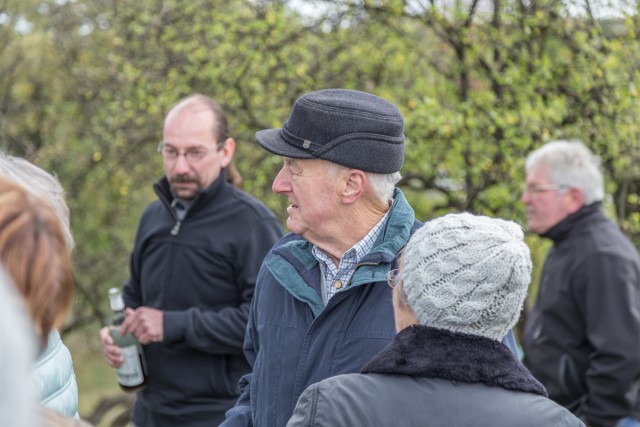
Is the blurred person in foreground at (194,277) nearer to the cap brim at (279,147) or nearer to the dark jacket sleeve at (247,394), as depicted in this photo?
the dark jacket sleeve at (247,394)

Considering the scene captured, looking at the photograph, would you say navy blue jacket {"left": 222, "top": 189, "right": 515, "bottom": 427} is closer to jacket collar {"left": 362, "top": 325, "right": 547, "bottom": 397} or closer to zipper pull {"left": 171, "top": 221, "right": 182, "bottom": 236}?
jacket collar {"left": 362, "top": 325, "right": 547, "bottom": 397}

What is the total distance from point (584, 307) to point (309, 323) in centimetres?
204

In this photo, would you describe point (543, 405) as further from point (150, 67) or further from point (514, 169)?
point (150, 67)

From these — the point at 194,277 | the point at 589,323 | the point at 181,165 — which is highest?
the point at 181,165

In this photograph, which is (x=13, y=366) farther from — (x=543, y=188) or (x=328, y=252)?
(x=543, y=188)

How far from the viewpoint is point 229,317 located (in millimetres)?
4188

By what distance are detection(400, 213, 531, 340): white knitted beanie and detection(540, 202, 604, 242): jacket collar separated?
257cm

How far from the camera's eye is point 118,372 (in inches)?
170

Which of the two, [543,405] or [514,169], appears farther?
[514,169]

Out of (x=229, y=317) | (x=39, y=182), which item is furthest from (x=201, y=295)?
(x=39, y=182)

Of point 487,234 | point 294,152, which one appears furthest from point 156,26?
point 487,234

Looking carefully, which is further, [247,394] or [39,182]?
[39,182]

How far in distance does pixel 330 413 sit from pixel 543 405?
514 millimetres

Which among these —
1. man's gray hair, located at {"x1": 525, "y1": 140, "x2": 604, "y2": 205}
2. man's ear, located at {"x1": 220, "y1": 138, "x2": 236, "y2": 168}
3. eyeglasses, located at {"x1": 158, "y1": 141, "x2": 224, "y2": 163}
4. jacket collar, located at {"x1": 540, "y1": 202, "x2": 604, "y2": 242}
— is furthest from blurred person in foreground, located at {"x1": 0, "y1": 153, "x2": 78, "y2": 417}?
man's gray hair, located at {"x1": 525, "y1": 140, "x2": 604, "y2": 205}
